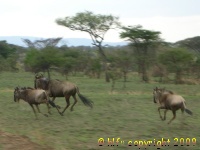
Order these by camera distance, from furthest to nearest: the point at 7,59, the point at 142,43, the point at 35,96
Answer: the point at 7,59
the point at 142,43
the point at 35,96

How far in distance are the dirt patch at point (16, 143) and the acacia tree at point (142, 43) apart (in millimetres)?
24184

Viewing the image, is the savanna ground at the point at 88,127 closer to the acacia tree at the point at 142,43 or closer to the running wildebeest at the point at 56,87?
the running wildebeest at the point at 56,87

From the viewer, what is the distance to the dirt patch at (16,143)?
22.9 ft

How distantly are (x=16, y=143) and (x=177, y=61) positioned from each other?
24.7m

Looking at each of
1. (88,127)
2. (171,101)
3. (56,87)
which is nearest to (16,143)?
(88,127)

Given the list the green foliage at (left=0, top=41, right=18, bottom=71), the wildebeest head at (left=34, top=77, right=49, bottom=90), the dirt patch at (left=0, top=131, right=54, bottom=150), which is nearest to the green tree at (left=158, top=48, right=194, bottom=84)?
the green foliage at (left=0, top=41, right=18, bottom=71)

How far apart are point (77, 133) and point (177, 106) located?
283 cm

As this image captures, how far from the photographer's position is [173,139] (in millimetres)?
7980

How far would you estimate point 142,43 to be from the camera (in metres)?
32.3

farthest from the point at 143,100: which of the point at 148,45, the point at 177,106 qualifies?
the point at 148,45

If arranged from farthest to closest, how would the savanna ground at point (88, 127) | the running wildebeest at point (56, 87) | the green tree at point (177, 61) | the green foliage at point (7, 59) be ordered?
the green foliage at point (7, 59), the green tree at point (177, 61), the running wildebeest at point (56, 87), the savanna ground at point (88, 127)

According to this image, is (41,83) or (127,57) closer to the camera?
(41,83)

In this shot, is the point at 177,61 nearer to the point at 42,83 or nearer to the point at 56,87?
the point at 56,87

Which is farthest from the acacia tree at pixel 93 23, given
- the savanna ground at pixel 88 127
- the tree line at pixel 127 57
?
the savanna ground at pixel 88 127
